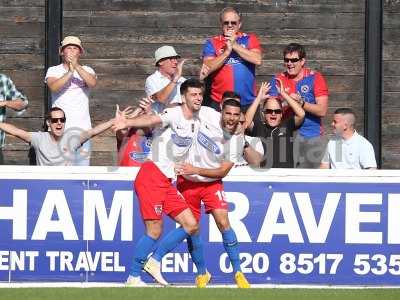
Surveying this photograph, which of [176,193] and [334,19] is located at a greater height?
[334,19]

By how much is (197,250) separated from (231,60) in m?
2.39

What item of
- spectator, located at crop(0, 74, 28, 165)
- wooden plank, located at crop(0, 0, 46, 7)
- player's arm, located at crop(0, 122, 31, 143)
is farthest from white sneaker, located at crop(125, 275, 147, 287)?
wooden plank, located at crop(0, 0, 46, 7)

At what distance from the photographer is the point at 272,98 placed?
1325 centimetres

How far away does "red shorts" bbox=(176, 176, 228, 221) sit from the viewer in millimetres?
12141

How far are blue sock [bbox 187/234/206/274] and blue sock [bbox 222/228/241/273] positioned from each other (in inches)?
9.5

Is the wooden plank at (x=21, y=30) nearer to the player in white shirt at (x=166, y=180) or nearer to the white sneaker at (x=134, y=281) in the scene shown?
the player in white shirt at (x=166, y=180)

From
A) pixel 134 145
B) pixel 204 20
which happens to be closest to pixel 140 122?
pixel 134 145

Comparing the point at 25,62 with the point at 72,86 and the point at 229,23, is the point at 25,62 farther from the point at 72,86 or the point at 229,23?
the point at 229,23

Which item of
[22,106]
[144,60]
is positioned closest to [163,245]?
[22,106]

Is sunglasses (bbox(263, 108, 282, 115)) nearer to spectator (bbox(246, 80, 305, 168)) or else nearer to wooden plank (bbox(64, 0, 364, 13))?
spectator (bbox(246, 80, 305, 168))

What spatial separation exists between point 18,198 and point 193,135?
197 cm

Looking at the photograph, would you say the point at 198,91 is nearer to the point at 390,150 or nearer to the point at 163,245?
the point at 163,245

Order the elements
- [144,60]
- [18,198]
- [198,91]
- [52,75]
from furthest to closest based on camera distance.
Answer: [144,60], [52,75], [18,198], [198,91]

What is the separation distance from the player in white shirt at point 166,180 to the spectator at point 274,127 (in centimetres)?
114
